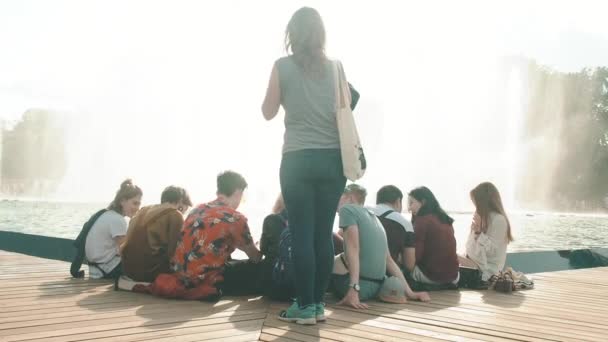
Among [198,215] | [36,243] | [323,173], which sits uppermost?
[323,173]

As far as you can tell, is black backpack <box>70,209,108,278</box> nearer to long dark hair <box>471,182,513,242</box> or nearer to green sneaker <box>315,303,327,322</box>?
green sneaker <box>315,303,327,322</box>

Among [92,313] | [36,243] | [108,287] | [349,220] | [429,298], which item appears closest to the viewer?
[92,313]

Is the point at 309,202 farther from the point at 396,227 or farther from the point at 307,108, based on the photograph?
the point at 396,227

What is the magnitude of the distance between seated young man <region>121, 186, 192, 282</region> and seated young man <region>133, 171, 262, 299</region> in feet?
1.50

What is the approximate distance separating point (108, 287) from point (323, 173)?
313 centimetres

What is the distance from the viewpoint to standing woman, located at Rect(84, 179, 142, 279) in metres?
6.74

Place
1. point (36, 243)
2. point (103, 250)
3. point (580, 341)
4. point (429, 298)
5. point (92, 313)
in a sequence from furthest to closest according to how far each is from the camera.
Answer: point (36, 243) < point (103, 250) < point (429, 298) < point (92, 313) < point (580, 341)

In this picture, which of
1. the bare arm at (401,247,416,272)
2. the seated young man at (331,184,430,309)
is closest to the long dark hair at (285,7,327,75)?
the seated young man at (331,184,430,309)

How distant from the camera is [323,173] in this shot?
416cm

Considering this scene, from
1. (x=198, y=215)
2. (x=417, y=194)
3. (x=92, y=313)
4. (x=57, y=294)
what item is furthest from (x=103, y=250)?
(x=417, y=194)

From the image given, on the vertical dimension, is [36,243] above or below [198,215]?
below

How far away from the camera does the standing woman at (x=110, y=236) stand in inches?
265

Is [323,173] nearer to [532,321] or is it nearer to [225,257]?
[225,257]

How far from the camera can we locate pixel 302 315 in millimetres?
4176
